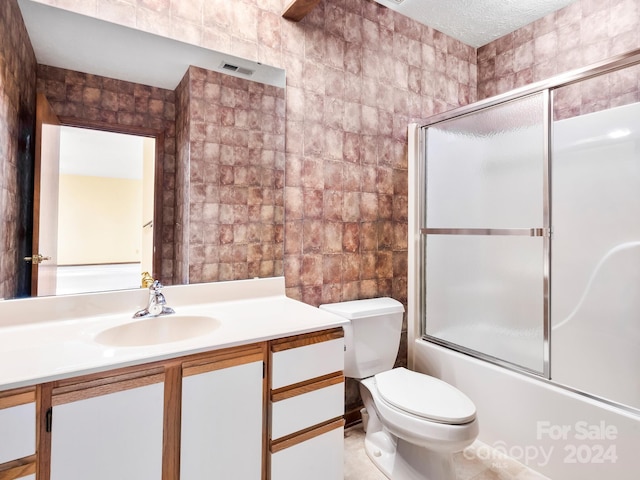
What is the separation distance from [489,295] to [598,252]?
0.71m

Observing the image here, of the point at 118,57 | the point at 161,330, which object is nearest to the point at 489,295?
the point at 161,330

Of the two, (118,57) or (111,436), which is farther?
(118,57)

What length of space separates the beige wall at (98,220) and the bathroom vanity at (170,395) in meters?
0.16

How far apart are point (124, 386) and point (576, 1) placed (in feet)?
9.81

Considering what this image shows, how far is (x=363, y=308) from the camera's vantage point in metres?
1.85

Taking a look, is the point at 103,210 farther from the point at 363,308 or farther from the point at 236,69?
the point at 363,308

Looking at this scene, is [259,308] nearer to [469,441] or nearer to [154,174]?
[154,174]

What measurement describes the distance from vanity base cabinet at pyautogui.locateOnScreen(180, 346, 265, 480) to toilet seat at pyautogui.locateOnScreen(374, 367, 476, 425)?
66 cm

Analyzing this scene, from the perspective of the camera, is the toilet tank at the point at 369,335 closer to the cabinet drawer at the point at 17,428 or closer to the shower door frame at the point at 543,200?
the shower door frame at the point at 543,200

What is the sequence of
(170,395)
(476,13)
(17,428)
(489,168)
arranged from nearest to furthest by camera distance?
(17,428) → (170,395) → (489,168) → (476,13)

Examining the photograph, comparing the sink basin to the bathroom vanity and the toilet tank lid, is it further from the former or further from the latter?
the toilet tank lid

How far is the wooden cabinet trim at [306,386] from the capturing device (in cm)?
118

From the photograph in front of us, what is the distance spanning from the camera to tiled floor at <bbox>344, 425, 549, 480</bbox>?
1648 millimetres

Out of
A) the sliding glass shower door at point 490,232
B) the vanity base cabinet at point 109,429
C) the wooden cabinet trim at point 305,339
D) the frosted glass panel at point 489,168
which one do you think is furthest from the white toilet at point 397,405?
the vanity base cabinet at point 109,429
